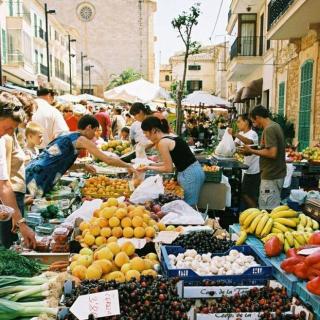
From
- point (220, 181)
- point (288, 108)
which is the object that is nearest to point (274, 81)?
point (288, 108)

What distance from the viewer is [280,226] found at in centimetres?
370

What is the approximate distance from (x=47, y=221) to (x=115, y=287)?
202 cm

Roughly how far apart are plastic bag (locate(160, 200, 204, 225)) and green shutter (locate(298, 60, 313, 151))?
9.16 m

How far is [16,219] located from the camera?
12.2 ft

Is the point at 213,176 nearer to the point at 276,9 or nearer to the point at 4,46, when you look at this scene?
the point at 276,9

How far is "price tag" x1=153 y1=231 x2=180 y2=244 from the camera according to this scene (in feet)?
11.6

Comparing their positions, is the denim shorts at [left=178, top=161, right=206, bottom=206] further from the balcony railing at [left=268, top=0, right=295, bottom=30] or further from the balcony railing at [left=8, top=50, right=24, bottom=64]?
the balcony railing at [left=8, top=50, right=24, bottom=64]

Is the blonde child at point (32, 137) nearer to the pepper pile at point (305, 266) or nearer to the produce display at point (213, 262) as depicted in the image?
the produce display at point (213, 262)

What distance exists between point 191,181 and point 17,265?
3.23m

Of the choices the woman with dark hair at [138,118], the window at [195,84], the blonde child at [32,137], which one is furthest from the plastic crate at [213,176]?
the window at [195,84]

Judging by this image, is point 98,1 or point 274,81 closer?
point 274,81

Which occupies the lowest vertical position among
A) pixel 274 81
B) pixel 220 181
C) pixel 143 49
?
pixel 220 181

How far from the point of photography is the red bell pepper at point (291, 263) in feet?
9.61

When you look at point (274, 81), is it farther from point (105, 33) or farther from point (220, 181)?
point (105, 33)
